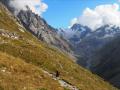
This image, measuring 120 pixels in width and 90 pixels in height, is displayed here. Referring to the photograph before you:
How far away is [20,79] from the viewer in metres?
29.0

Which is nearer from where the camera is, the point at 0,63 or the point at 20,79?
the point at 20,79

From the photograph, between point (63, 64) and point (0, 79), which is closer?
point (0, 79)

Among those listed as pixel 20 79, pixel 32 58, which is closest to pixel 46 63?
pixel 32 58

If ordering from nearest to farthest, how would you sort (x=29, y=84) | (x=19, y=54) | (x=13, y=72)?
(x=29, y=84) → (x=13, y=72) → (x=19, y=54)

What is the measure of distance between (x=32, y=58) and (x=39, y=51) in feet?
31.0

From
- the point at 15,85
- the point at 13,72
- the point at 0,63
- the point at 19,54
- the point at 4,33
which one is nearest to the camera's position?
the point at 15,85

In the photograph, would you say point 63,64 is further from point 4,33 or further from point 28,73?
point 28,73

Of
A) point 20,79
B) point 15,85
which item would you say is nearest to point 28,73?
point 20,79

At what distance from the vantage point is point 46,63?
7638cm

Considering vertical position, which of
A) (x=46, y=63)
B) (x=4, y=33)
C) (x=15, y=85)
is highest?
(x=4, y=33)

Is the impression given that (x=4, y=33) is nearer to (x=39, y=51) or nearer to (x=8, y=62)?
(x=39, y=51)

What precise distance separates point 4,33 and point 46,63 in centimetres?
2414

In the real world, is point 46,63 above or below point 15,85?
above

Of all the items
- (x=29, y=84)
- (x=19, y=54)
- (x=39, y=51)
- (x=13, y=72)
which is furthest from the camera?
(x=39, y=51)
